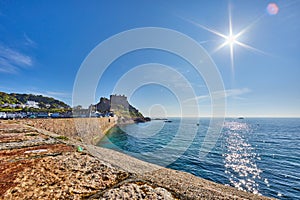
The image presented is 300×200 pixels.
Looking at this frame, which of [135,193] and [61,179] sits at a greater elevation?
[61,179]

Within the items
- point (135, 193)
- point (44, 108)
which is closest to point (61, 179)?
point (135, 193)

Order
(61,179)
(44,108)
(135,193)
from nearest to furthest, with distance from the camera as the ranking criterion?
(135,193) → (61,179) → (44,108)

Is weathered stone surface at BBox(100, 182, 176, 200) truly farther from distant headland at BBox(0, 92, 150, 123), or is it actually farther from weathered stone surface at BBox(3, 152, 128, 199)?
distant headland at BBox(0, 92, 150, 123)

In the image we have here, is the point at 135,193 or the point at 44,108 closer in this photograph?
the point at 135,193

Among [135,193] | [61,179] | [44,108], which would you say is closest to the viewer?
[135,193]

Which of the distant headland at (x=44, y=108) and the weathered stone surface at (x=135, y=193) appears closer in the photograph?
the weathered stone surface at (x=135, y=193)

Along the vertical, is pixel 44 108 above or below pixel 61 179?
above

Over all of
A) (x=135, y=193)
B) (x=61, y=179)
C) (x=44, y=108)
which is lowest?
(x=135, y=193)

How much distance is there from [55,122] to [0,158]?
3021cm

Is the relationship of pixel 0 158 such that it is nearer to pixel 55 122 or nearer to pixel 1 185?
pixel 1 185

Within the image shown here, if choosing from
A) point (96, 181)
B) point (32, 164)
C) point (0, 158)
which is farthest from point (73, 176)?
point (0, 158)

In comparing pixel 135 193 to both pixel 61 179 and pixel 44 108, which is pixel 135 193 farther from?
pixel 44 108

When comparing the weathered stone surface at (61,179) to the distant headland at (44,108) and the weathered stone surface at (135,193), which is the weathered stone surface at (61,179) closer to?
the weathered stone surface at (135,193)

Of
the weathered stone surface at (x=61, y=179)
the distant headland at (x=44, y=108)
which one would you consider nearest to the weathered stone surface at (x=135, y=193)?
the weathered stone surface at (x=61, y=179)
